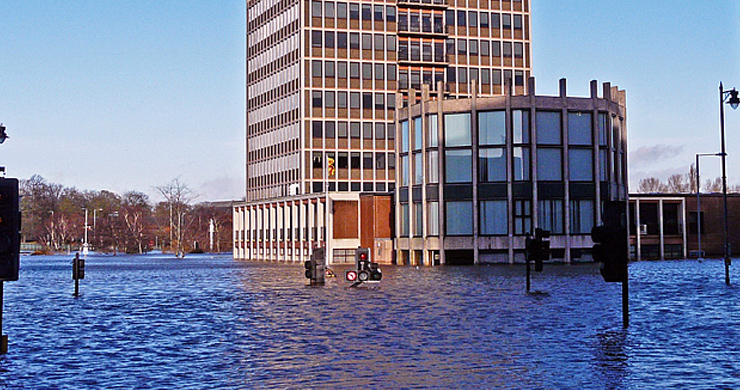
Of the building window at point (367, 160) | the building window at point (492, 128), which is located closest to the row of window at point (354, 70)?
the building window at point (367, 160)

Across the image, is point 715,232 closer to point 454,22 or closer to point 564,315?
point 454,22

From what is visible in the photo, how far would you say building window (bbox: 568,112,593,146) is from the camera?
77750mm

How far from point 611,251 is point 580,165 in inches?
2318

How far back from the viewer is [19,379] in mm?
15188

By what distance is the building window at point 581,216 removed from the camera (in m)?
77.6

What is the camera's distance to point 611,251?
66.6ft

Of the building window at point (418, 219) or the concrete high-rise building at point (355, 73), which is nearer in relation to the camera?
the building window at point (418, 219)

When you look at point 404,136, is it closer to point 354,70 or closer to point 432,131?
point 432,131

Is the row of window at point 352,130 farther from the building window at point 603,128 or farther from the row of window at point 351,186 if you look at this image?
the building window at point 603,128

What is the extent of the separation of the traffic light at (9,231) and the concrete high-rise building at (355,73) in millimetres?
92811

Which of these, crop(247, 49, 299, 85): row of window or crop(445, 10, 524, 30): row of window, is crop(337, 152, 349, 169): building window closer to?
crop(247, 49, 299, 85): row of window

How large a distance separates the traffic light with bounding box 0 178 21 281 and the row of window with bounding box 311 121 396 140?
101 m

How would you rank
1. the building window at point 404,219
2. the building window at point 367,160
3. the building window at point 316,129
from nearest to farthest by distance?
the building window at point 404,219 → the building window at point 316,129 → the building window at point 367,160

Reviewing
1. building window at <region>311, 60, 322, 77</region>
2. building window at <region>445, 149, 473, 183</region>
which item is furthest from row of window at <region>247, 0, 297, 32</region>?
building window at <region>445, 149, 473, 183</region>
